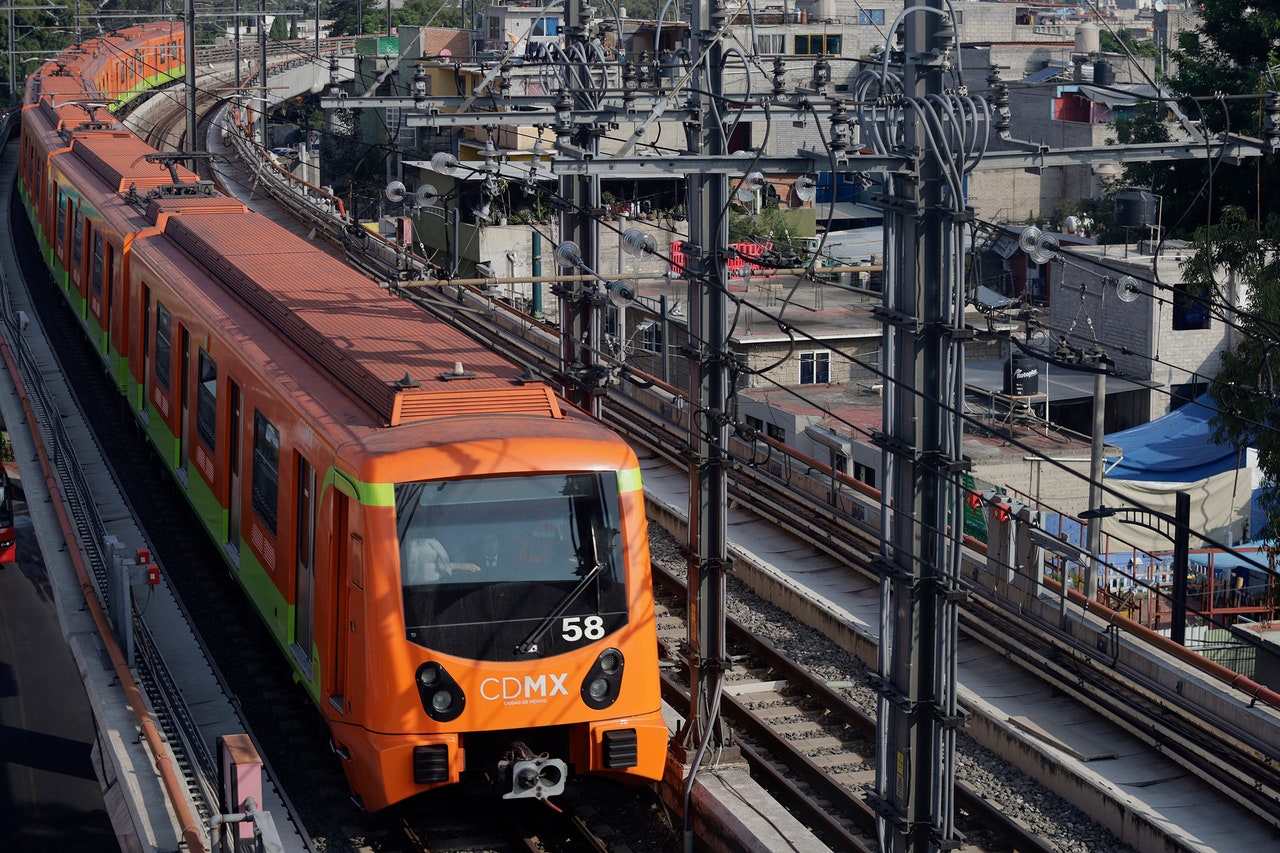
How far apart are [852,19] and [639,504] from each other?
177 feet

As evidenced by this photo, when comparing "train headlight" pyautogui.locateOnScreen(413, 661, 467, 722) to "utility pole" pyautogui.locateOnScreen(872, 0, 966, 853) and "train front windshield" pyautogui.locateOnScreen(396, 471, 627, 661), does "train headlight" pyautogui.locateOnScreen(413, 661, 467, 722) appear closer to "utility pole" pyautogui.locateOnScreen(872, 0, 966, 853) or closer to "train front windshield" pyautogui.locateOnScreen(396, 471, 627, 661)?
"train front windshield" pyautogui.locateOnScreen(396, 471, 627, 661)

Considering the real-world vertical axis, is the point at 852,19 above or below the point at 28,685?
above

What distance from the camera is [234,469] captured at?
483 inches

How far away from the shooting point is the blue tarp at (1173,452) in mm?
21328

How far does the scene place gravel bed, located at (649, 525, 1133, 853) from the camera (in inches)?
414

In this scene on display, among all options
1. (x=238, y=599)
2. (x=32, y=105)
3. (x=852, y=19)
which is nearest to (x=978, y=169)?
(x=238, y=599)

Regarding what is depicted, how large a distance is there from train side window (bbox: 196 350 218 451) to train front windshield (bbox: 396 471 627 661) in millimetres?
4396

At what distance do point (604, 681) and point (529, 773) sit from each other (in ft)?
2.22

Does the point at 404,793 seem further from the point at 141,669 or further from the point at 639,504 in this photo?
the point at 141,669

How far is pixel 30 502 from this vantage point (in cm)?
1572

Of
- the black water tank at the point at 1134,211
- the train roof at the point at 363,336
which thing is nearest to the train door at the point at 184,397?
the train roof at the point at 363,336

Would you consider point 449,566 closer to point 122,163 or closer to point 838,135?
point 838,135

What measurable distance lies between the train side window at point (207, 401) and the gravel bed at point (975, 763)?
4910mm

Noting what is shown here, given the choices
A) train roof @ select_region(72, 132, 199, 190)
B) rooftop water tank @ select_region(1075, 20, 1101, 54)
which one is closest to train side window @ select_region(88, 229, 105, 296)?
train roof @ select_region(72, 132, 199, 190)
